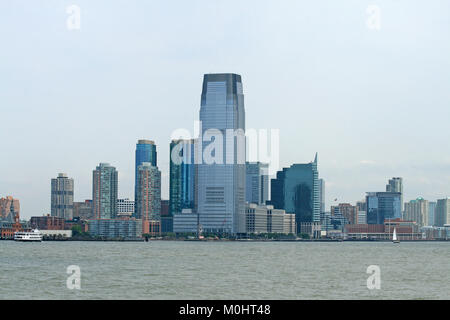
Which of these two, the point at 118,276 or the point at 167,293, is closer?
the point at 167,293

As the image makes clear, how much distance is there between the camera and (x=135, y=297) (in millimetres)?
60281

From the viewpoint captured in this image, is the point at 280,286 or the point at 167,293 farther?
the point at 280,286

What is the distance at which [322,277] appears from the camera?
85.2 meters
